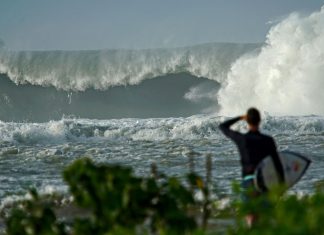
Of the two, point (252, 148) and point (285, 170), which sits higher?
point (252, 148)

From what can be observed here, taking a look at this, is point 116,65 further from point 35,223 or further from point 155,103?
point 35,223

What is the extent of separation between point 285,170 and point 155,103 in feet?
96.9

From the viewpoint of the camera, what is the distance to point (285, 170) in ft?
20.8

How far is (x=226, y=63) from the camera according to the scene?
120 feet

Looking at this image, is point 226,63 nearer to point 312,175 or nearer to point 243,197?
point 312,175

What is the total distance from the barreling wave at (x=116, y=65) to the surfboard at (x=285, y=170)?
2968cm

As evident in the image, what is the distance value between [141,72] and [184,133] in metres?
18.0

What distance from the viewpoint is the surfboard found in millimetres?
6230

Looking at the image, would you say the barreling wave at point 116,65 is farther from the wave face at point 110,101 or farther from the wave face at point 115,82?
the wave face at point 110,101

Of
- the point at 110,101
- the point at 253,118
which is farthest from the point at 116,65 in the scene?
the point at 253,118

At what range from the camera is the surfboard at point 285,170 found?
6.23 metres

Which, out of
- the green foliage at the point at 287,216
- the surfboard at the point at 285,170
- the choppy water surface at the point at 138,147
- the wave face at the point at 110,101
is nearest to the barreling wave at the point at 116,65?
the wave face at the point at 110,101

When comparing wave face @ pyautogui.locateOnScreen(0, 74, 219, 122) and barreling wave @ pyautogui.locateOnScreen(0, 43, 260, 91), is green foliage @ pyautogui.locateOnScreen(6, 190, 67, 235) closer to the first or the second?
wave face @ pyautogui.locateOnScreen(0, 74, 219, 122)

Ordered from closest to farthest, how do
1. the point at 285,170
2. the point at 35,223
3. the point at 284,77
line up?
the point at 35,223, the point at 285,170, the point at 284,77
